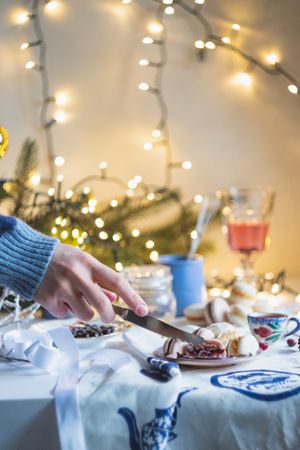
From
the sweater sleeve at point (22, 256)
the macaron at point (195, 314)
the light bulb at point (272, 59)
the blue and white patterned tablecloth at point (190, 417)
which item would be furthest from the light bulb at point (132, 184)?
the blue and white patterned tablecloth at point (190, 417)

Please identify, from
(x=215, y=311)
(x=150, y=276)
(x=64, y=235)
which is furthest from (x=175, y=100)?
(x=215, y=311)

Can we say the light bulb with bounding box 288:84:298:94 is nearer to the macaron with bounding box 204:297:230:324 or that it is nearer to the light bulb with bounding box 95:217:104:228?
the light bulb with bounding box 95:217:104:228

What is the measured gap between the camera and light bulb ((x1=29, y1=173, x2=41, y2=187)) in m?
1.82

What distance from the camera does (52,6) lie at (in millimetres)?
1852

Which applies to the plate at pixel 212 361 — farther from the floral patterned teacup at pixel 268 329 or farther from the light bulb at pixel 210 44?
the light bulb at pixel 210 44

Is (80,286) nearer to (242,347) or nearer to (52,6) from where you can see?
(242,347)

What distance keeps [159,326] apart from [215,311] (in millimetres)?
267

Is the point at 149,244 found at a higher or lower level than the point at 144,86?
lower

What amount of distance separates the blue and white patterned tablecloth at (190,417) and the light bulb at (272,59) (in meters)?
1.15

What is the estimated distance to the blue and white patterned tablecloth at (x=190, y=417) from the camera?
82cm

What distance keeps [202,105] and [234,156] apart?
155 mm

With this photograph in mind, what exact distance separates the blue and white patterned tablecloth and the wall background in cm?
111

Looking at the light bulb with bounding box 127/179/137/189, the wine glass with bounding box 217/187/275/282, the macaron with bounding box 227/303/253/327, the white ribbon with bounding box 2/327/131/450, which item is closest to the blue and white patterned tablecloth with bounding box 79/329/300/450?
the white ribbon with bounding box 2/327/131/450

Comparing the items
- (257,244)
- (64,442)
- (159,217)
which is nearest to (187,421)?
(64,442)
